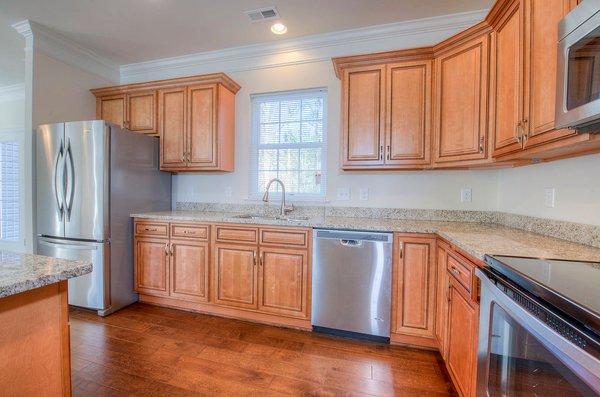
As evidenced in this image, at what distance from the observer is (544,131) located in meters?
1.31

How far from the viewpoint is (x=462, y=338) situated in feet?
4.89

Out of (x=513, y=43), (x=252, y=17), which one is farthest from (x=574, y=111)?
(x=252, y=17)

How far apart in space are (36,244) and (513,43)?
423 cm

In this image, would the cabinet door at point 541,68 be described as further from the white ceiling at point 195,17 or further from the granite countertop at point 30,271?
the granite countertop at point 30,271

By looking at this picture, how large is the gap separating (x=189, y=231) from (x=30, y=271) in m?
1.79

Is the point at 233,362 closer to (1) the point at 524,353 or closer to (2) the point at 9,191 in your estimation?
(1) the point at 524,353

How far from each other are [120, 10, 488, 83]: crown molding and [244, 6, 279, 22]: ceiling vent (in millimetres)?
431

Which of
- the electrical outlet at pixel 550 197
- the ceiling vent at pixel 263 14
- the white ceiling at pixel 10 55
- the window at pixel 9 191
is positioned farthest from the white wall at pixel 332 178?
the window at pixel 9 191

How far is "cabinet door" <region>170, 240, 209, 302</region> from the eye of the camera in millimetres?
A: 2602

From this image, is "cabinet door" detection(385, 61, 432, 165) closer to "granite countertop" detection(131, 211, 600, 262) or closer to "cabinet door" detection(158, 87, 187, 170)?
"granite countertop" detection(131, 211, 600, 262)

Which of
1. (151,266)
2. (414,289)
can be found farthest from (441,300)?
(151,266)

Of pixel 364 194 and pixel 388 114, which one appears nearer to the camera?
pixel 388 114

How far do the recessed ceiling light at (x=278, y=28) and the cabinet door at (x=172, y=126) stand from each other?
1123 millimetres

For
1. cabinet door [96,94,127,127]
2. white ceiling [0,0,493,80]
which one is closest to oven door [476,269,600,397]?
white ceiling [0,0,493,80]
